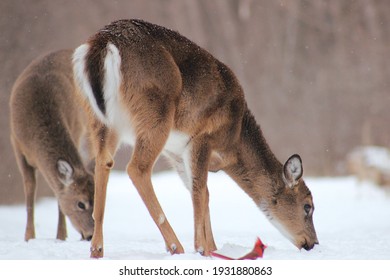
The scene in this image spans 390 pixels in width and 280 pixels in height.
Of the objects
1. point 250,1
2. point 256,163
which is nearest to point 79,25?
point 250,1

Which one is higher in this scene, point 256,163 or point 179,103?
point 179,103

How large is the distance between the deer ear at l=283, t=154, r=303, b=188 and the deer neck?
0.08 meters

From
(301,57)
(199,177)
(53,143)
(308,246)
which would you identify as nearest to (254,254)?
(199,177)

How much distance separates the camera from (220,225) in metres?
8.66

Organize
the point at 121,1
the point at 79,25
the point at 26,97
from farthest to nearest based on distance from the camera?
the point at 121,1 → the point at 79,25 → the point at 26,97

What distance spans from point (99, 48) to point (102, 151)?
2.30ft

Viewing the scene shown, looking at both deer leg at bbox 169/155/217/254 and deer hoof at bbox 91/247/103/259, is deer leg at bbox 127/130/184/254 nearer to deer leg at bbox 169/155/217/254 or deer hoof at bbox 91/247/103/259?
deer hoof at bbox 91/247/103/259

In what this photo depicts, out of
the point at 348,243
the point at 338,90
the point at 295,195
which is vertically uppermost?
the point at 338,90

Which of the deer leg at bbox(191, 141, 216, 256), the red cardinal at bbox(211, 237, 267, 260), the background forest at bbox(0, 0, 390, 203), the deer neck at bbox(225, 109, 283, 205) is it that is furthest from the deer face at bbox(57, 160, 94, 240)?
the background forest at bbox(0, 0, 390, 203)

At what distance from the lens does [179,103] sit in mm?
4625

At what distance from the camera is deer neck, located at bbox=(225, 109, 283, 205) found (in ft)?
17.3

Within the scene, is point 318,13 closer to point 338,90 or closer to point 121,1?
point 338,90

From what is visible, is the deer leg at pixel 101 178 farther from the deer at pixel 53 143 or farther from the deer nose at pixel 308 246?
the deer at pixel 53 143

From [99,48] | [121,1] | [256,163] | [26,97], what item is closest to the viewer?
[99,48]
